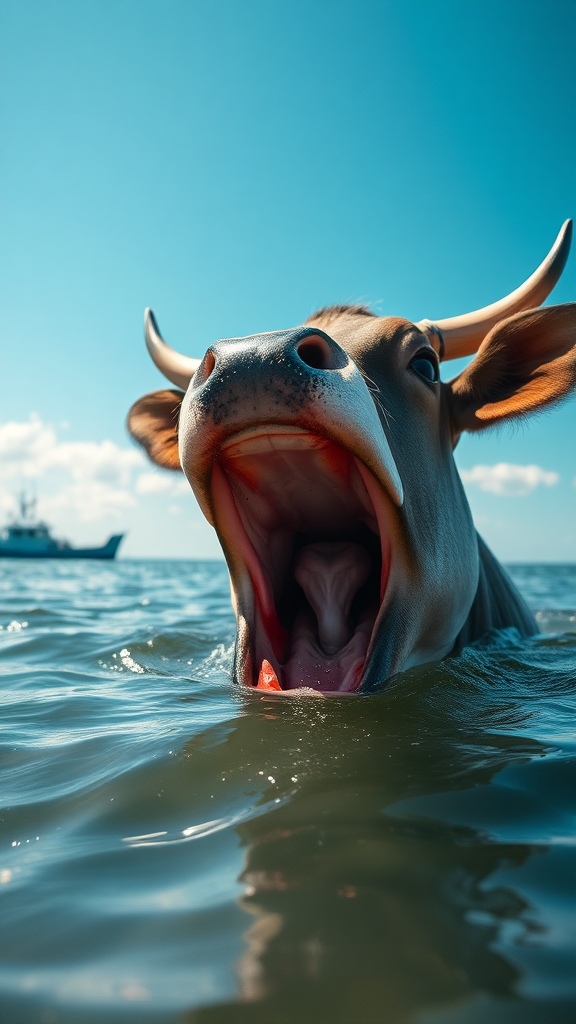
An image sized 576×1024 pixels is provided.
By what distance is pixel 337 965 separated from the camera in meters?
0.96

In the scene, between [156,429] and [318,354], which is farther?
[156,429]

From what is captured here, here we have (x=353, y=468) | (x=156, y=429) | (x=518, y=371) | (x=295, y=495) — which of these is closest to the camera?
(x=353, y=468)

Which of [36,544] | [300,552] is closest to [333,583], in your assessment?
[300,552]

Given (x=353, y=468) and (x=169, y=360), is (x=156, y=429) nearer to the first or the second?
(x=169, y=360)

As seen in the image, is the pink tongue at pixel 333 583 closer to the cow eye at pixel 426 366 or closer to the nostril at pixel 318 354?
the cow eye at pixel 426 366

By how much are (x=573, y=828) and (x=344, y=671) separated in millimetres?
1162

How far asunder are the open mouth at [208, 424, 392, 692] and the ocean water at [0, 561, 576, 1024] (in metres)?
0.22

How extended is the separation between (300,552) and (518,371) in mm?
1281

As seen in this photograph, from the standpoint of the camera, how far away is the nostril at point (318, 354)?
2.20m

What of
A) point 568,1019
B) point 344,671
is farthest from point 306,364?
point 568,1019

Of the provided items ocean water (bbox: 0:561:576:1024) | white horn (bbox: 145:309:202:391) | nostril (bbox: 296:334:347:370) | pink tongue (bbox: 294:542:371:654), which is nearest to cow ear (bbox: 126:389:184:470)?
white horn (bbox: 145:309:202:391)

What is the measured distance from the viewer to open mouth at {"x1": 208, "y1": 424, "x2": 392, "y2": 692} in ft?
8.22

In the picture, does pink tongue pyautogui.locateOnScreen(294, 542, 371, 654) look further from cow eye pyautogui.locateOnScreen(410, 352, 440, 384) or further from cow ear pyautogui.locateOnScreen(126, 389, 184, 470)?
cow ear pyautogui.locateOnScreen(126, 389, 184, 470)

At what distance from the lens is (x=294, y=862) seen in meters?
1.25
